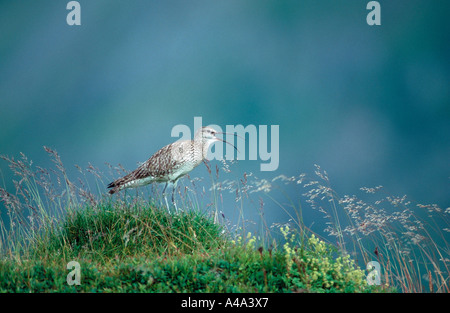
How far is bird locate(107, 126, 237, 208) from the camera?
7.59 metres

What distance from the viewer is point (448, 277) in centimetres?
527

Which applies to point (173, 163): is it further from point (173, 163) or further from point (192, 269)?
point (192, 269)

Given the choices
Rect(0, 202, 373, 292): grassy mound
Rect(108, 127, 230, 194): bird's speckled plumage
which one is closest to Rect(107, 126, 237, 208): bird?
Rect(108, 127, 230, 194): bird's speckled plumage

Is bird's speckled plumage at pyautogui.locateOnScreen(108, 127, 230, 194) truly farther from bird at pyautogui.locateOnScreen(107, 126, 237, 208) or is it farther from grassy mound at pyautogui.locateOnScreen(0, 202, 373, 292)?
grassy mound at pyautogui.locateOnScreen(0, 202, 373, 292)

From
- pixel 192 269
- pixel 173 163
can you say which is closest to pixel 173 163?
pixel 173 163

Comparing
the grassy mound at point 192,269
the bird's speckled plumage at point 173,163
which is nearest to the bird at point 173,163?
the bird's speckled plumage at point 173,163

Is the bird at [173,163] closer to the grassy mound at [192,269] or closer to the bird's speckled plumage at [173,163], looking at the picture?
the bird's speckled plumage at [173,163]

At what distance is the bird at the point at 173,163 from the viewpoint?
759cm

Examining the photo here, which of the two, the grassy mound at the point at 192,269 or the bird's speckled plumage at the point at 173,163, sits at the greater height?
the bird's speckled plumage at the point at 173,163
